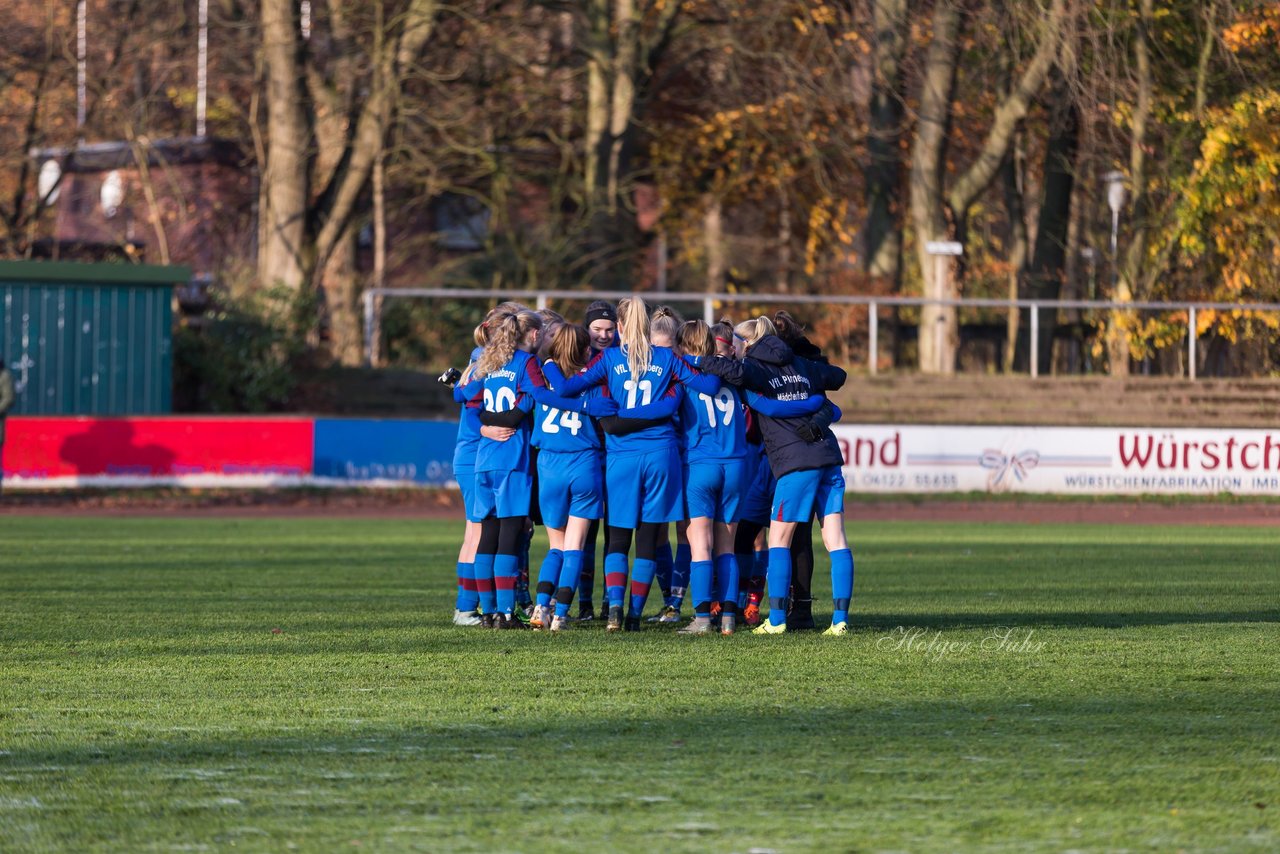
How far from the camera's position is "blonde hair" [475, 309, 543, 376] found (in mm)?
10453

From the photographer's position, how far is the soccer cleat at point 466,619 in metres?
11.0

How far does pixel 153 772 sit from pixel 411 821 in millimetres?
1279

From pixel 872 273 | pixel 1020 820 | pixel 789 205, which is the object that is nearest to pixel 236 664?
pixel 1020 820

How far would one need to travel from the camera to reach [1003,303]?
101 feet

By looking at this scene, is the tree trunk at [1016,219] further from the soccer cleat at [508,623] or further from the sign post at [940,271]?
the soccer cleat at [508,623]

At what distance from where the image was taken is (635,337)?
1012 centimetres

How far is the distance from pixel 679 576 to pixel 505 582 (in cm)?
117

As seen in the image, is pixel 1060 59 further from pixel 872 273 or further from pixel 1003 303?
pixel 872 273

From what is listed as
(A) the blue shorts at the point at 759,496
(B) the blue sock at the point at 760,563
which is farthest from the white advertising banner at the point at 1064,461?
(A) the blue shorts at the point at 759,496

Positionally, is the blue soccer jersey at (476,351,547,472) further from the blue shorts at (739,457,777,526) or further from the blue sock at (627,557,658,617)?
the blue shorts at (739,457,777,526)

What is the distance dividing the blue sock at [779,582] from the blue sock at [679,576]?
91 centimetres

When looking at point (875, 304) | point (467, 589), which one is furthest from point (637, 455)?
point (875, 304)

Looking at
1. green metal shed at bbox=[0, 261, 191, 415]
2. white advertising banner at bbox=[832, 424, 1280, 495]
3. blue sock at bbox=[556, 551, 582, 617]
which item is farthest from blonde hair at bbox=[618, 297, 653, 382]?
green metal shed at bbox=[0, 261, 191, 415]

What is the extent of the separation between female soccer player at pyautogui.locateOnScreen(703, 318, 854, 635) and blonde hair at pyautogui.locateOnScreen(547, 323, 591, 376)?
29.3 inches
